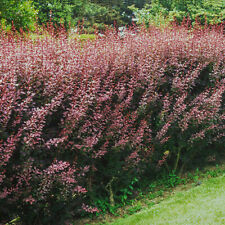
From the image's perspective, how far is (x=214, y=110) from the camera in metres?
5.78

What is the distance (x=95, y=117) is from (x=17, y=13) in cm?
724

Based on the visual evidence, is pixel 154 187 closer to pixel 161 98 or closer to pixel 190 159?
pixel 190 159

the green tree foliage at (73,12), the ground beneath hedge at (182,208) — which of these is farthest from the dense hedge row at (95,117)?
the green tree foliage at (73,12)

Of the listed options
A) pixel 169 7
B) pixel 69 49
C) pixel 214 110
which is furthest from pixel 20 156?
pixel 169 7

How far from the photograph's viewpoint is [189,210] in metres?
4.72

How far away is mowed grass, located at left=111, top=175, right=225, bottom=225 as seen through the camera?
439cm

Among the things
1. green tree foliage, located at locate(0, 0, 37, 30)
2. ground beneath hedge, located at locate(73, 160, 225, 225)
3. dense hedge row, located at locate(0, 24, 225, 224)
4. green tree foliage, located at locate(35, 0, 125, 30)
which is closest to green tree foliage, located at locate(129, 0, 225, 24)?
green tree foliage, located at locate(35, 0, 125, 30)

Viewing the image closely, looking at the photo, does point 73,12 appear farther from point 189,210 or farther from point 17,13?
point 189,210

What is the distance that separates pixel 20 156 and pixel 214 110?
3699 millimetres

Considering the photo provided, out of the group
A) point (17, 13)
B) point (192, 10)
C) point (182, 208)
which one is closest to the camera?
point (182, 208)

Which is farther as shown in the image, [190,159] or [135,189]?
[190,159]

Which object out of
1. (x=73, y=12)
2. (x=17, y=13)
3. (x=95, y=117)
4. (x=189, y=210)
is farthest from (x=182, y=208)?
(x=73, y=12)

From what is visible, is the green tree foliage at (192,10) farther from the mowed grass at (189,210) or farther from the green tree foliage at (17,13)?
the mowed grass at (189,210)

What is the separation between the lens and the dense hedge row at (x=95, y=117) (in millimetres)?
3807
